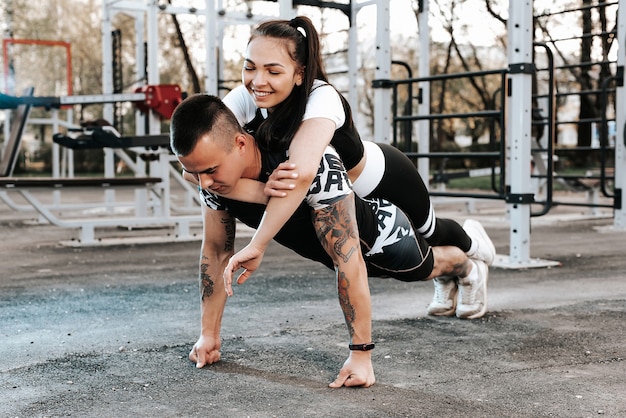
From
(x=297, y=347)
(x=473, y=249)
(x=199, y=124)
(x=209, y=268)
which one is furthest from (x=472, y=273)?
(x=199, y=124)

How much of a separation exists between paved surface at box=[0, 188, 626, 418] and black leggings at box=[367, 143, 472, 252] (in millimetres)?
330

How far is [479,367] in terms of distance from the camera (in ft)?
6.94

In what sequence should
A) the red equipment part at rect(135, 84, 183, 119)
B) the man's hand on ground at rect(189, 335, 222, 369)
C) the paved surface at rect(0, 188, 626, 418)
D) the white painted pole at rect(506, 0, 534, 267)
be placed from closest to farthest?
1. the paved surface at rect(0, 188, 626, 418)
2. the man's hand on ground at rect(189, 335, 222, 369)
3. the white painted pole at rect(506, 0, 534, 267)
4. the red equipment part at rect(135, 84, 183, 119)

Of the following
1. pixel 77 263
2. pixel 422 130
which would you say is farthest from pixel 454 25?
pixel 77 263

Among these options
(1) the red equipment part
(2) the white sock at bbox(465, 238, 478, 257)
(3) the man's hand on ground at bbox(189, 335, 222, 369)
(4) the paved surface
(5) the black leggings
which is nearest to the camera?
(4) the paved surface

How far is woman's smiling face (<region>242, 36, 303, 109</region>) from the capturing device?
1.96 meters

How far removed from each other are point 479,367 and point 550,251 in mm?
2927

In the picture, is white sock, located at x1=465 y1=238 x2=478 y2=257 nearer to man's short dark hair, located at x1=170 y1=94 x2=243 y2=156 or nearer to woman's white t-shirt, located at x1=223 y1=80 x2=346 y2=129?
woman's white t-shirt, located at x1=223 y1=80 x2=346 y2=129

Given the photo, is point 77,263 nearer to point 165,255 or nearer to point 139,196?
point 165,255

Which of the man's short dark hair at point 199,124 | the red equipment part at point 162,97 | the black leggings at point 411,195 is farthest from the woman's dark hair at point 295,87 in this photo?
the red equipment part at point 162,97

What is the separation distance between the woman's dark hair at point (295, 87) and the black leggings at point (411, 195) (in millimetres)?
414

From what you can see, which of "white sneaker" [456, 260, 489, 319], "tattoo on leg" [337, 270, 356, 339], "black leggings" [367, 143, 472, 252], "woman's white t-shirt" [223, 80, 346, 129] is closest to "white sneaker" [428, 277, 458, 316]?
"white sneaker" [456, 260, 489, 319]

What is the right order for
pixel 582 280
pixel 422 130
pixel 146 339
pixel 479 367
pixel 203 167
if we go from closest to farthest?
1. pixel 203 167
2. pixel 479 367
3. pixel 146 339
4. pixel 582 280
5. pixel 422 130

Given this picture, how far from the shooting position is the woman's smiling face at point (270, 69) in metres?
1.96
